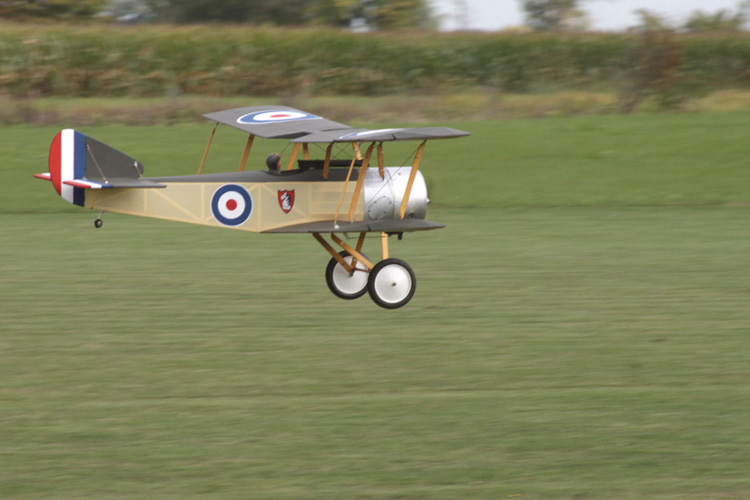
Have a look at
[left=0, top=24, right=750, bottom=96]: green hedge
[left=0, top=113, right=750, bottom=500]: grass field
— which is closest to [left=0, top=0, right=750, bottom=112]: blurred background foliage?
[left=0, top=24, right=750, bottom=96]: green hedge

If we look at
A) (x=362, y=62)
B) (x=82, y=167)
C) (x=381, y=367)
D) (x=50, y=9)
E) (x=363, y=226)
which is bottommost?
(x=381, y=367)

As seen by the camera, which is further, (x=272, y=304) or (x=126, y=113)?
(x=126, y=113)

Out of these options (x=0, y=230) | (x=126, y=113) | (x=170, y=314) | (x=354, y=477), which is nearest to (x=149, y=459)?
(x=354, y=477)

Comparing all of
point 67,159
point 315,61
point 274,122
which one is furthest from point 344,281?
point 315,61

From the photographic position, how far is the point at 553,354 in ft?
33.1

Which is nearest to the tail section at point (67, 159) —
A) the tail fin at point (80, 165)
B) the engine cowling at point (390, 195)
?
the tail fin at point (80, 165)

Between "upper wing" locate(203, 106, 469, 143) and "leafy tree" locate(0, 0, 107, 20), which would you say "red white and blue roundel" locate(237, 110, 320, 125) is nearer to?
"upper wing" locate(203, 106, 469, 143)

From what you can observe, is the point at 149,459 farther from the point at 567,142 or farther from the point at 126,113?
the point at 126,113

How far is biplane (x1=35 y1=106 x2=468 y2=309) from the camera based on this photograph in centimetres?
1145

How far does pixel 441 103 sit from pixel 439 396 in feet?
86.5

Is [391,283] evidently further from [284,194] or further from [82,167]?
[82,167]

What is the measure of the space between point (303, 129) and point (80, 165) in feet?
8.61

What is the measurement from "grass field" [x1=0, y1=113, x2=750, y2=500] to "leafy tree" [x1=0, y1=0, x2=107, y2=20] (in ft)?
93.9

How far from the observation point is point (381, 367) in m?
9.59
